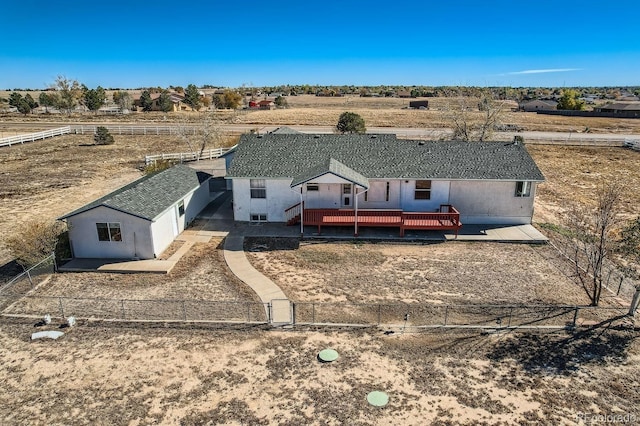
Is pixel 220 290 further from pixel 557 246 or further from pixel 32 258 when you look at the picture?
pixel 557 246

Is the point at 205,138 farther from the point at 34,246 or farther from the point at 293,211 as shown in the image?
the point at 34,246

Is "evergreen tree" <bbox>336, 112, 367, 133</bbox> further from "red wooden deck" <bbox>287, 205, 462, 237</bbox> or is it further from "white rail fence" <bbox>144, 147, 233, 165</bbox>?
"red wooden deck" <bbox>287, 205, 462, 237</bbox>

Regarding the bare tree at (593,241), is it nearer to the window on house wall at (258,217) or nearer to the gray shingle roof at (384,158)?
the gray shingle roof at (384,158)

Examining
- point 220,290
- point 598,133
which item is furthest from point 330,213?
point 598,133

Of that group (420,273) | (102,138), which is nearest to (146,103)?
(102,138)

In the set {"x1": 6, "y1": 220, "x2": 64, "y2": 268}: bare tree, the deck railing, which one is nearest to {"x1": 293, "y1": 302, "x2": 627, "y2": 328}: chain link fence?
the deck railing

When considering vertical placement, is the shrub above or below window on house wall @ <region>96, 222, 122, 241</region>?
above
